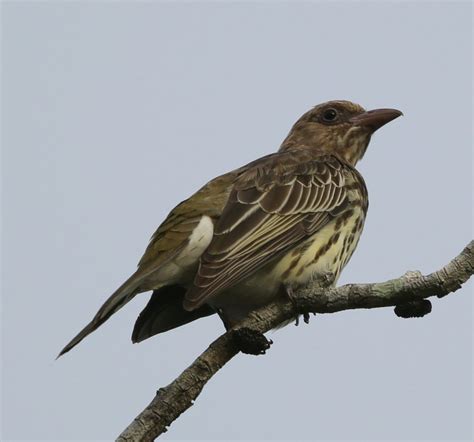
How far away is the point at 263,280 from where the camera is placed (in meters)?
6.41

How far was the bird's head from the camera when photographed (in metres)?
Answer: 8.59

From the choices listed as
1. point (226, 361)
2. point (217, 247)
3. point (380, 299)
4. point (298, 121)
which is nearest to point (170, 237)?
point (217, 247)

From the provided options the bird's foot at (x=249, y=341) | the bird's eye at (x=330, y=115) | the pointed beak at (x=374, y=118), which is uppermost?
the bird's eye at (x=330, y=115)

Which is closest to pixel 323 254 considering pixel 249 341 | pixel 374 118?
pixel 249 341

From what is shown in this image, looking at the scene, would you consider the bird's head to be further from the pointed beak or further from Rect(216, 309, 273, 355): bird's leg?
Rect(216, 309, 273, 355): bird's leg

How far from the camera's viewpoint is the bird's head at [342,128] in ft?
28.2

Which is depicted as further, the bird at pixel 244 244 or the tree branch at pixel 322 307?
the bird at pixel 244 244

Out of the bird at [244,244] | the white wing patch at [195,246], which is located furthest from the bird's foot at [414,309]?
the white wing patch at [195,246]

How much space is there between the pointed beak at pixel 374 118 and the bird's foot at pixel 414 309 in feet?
11.9

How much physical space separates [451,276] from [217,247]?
1.85m

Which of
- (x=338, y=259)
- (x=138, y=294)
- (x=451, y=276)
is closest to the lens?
(x=451, y=276)

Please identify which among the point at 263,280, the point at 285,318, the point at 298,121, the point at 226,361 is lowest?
the point at 226,361

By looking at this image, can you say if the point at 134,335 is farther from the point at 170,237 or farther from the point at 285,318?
the point at 285,318

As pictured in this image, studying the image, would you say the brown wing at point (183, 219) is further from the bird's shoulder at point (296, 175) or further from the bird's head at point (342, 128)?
the bird's head at point (342, 128)
